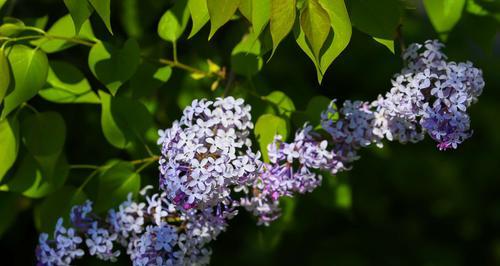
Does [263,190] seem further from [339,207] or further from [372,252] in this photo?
[372,252]

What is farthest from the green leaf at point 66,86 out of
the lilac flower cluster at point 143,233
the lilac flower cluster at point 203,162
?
the lilac flower cluster at point 203,162

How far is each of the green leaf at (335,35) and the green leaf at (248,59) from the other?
0.44 meters

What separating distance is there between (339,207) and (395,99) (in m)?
0.59

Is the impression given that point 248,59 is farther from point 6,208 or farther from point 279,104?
point 6,208

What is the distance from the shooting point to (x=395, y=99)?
1.82 metres

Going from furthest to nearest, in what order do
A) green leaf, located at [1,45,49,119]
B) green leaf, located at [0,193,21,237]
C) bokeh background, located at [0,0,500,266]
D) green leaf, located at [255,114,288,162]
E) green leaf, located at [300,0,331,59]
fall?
bokeh background, located at [0,0,500,266] → green leaf, located at [0,193,21,237] → green leaf, located at [255,114,288,162] → green leaf, located at [1,45,49,119] → green leaf, located at [300,0,331,59]

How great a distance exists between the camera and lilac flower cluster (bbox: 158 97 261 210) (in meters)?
1.66

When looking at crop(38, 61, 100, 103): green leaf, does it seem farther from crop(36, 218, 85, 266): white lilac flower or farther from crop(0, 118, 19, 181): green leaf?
crop(36, 218, 85, 266): white lilac flower

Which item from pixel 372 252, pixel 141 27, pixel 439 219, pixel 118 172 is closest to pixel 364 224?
pixel 372 252

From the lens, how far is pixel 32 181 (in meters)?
2.09

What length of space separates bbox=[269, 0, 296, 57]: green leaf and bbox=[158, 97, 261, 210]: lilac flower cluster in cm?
26

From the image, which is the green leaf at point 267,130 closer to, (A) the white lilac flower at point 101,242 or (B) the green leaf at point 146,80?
(B) the green leaf at point 146,80

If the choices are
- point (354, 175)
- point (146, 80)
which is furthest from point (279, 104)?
point (354, 175)

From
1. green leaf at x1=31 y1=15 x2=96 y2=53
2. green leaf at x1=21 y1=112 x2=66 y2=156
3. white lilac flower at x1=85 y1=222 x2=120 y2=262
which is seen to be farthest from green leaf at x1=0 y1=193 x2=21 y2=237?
green leaf at x1=31 y1=15 x2=96 y2=53
